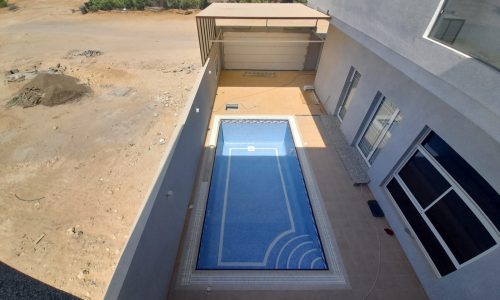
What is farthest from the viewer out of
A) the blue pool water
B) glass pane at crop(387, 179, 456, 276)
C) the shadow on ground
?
the blue pool water

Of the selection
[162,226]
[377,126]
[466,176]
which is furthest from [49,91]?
[466,176]

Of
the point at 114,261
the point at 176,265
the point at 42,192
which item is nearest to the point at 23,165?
the point at 42,192

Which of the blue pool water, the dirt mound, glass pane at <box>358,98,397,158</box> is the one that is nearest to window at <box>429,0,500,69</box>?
glass pane at <box>358,98,397,158</box>

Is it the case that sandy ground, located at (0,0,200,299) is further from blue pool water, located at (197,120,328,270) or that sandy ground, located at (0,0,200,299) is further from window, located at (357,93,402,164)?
window, located at (357,93,402,164)

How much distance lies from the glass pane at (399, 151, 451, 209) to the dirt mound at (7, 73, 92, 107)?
1717 centimetres

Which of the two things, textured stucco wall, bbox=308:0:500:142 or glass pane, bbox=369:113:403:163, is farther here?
glass pane, bbox=369:113:403:163

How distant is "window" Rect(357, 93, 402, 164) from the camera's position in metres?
6.87

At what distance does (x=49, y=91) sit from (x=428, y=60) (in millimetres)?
17963

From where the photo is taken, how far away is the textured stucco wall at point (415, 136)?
A: 3977 millimetres

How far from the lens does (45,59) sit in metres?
18.6

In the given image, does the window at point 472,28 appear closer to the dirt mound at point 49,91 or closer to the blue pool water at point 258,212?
the blue pool water at point 258,212

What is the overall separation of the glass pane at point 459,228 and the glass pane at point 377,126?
9.17 feet

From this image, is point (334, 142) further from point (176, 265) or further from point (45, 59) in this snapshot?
point (45, 59)

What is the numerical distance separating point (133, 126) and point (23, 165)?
455 cm
